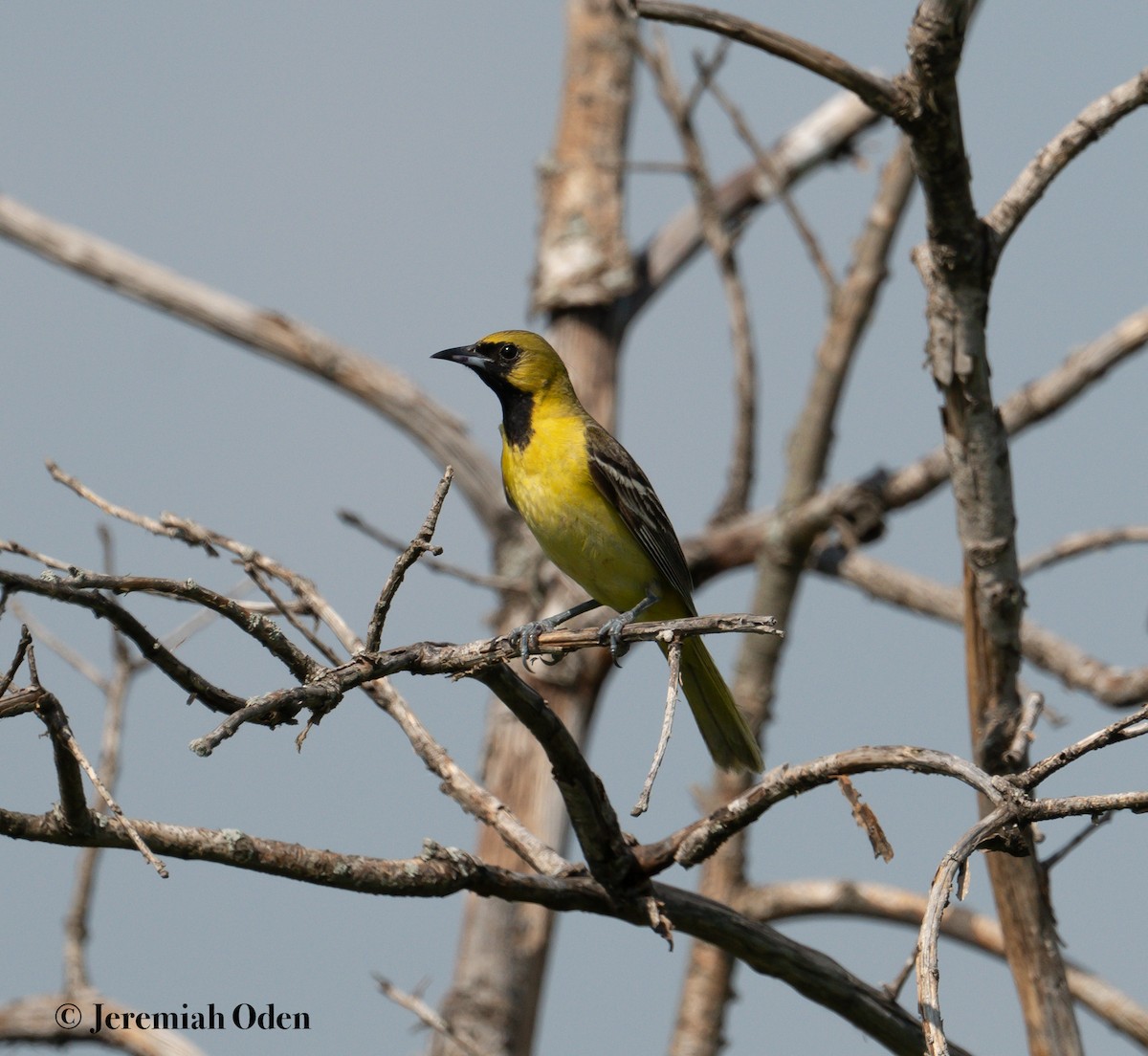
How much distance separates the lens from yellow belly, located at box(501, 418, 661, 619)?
18.6ft

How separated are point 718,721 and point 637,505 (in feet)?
3.58

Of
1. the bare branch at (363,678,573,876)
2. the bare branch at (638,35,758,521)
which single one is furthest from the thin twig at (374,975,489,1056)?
the bare branch at (638,35,758,521)

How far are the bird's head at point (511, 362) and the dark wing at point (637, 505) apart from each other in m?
0.53

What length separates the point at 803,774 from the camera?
359 cm

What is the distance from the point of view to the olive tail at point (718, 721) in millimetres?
5047

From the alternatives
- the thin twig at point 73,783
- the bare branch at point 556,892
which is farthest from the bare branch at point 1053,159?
the thin twig at point 73,783

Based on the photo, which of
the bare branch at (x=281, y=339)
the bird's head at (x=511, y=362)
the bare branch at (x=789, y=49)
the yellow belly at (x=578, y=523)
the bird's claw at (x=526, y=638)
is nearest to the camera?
the bird's claw at (x=526, y=638)

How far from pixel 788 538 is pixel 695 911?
4.18 metres

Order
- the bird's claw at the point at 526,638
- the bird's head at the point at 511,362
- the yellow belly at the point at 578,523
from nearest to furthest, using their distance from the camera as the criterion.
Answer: the bird's claw at the point at 526,638 < the yellow belly at the point at 578,523 < the bird's head at the point at 511,362

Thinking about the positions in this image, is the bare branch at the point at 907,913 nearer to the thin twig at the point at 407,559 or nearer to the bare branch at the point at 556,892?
the bare branch at the point at 556,892

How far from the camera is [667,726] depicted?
3.20 metres

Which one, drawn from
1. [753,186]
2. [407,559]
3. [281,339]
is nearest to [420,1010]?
[407,559]

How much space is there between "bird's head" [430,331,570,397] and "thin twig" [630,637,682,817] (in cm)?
313

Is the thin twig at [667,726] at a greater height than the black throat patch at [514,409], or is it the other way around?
the black throat patch at [514,409]
